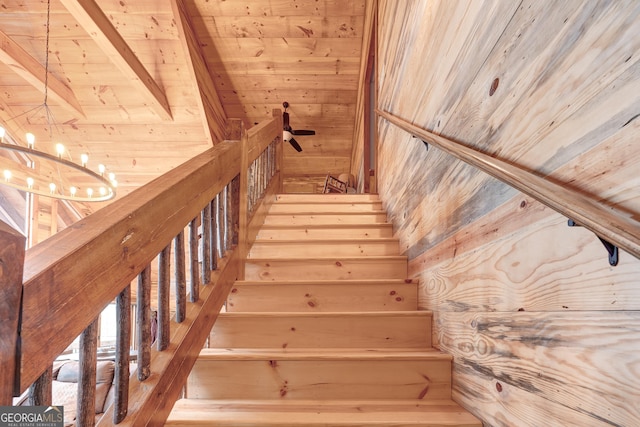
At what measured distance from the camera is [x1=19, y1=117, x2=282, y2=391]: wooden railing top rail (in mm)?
675

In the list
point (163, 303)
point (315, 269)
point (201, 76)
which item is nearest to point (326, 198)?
point (315, 269)

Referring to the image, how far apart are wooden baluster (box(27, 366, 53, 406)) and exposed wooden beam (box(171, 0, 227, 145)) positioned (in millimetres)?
4416

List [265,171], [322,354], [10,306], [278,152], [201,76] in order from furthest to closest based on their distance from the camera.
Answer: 1. [201,76]
2. [278,152]
3. [265,171]
4. [322,354]
5. [10,306]

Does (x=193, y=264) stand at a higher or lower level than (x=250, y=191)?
lower

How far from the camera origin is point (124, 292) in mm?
985

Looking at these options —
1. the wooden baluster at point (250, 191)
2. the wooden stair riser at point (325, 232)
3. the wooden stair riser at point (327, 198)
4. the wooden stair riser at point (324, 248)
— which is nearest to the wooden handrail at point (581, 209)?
the wooden stair riser at point (324, 248)

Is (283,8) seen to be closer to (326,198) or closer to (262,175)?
(326,198)

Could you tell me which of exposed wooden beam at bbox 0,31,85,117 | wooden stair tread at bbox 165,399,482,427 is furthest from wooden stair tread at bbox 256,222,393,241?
exposed wooden beam at bbox 0,31,85,117

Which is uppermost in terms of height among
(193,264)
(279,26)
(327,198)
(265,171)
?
(279,26)

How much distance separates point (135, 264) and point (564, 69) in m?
1.09

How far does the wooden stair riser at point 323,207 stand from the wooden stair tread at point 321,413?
194cm

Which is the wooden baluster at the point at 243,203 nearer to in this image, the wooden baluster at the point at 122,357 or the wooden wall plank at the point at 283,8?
the wooden baluster at the point at 122,357

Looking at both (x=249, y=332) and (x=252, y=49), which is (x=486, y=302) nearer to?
(x=249, y=332)

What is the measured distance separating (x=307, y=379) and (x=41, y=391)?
40.0 inches
